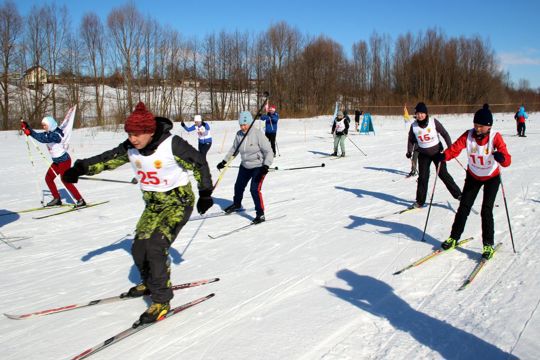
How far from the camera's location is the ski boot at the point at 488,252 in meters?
5.13

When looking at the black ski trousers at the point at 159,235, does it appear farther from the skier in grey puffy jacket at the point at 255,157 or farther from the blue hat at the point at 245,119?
the blue hat at the point at 245,119

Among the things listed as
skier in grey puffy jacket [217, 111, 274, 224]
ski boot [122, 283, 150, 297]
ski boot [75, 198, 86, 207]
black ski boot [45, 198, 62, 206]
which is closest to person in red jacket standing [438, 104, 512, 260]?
skier in grey puffy jacket [217, 111, 274, 224]

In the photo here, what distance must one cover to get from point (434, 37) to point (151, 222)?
74004mm

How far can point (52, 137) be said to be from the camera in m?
8.54

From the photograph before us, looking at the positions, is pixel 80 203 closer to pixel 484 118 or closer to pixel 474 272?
pixel 474 272

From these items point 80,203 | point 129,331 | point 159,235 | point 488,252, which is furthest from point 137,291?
point 80,203

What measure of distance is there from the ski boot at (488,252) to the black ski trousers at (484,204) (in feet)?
0.17

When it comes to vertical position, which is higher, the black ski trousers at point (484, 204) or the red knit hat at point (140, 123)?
the red knit hat at point (140, 123)

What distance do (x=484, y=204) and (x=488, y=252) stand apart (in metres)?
0.60

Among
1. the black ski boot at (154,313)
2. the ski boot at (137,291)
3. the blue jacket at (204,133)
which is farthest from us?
the blue jacket at (204,133)

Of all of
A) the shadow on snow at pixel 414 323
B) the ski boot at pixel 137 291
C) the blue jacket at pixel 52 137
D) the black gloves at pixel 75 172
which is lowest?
the shadow on snow at pixel 414 323

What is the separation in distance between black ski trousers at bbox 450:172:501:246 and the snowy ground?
311mm

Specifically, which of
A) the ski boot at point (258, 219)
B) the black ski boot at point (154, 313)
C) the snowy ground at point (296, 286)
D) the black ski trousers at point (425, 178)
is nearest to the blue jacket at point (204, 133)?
the snowy ground at point (296, 286)

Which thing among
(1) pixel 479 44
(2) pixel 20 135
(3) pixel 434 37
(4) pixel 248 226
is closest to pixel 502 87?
(1) pixel 479 44
